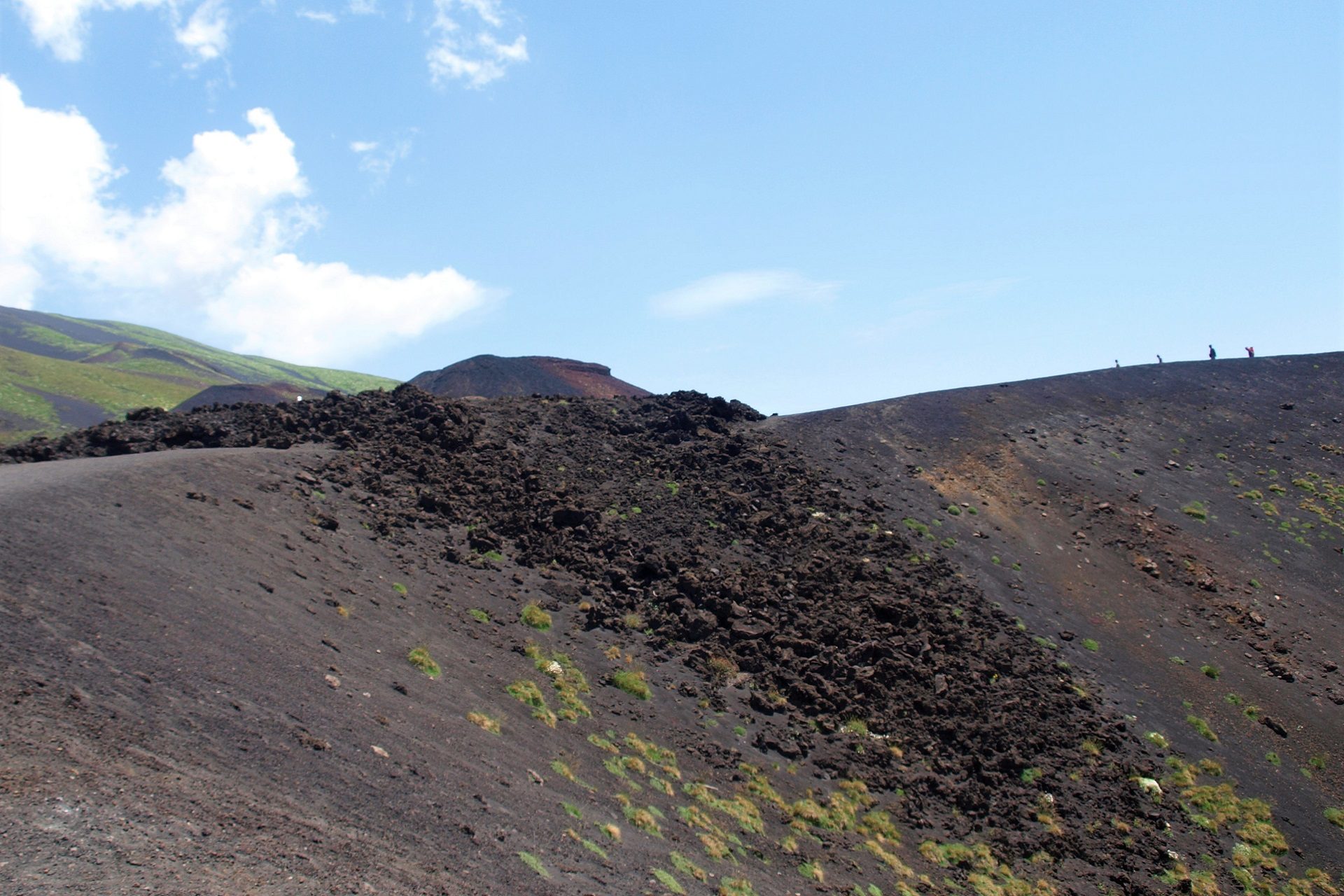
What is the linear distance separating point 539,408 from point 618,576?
42.1ft

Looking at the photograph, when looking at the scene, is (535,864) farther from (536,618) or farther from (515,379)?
(515,379)

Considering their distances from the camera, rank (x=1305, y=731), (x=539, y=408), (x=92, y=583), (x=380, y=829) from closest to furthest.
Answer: (x=380, y=829) → (x=92, y=583) → (x=1305, y=731) → (x=539, y=408)

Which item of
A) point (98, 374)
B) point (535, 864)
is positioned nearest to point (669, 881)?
point (535, 864)

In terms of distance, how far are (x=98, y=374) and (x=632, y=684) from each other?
4530 inches

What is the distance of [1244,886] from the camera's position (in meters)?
18.8

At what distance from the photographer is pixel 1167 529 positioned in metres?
34.1

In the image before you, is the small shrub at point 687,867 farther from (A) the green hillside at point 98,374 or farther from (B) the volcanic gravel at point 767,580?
(A) the green hillside at point 98,374

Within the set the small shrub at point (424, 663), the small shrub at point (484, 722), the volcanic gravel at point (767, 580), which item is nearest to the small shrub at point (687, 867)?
the small shrub at point (484, 722)

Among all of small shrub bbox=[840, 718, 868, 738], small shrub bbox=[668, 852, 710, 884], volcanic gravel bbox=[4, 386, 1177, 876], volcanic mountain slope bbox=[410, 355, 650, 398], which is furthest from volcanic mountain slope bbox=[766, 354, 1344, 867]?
volcanic mountain slope bbox=[410, 355, 650, 398]

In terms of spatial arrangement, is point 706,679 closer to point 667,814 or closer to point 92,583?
point 667,814

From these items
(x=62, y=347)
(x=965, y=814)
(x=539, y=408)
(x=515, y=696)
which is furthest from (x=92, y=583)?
(x=62, y=347)

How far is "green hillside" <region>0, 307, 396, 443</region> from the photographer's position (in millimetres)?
84562

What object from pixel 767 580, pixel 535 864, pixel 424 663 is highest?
pixel 767 580

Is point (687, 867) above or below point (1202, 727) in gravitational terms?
below
